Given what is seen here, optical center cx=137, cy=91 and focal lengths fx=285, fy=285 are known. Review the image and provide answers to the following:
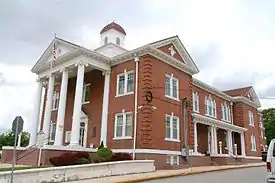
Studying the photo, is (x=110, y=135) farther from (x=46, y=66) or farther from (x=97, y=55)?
(x=46, y=66)

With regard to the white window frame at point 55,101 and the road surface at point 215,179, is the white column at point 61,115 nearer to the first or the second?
the white window frame at point 55,101

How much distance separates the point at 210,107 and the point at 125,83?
48.9 feet

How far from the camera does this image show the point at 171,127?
75.5 feet

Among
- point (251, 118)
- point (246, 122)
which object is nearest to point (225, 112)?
point (246, 122)

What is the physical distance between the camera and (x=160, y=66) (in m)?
23.2

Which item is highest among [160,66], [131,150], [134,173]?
[160,66]

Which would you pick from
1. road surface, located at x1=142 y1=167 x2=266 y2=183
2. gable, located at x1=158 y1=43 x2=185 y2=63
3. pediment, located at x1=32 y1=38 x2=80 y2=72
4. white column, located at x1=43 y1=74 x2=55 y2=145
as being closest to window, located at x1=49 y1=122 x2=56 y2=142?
white column, located at x1=43 y1=74 x2=55 y2=145

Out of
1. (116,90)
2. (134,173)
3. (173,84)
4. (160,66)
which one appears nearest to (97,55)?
(116,90)

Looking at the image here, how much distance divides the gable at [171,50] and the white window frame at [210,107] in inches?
368

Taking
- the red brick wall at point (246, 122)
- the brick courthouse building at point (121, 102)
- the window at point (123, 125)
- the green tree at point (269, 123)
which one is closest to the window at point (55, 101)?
the brick courthouse building at point (121, 102)

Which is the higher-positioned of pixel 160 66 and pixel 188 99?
pixel 160 66

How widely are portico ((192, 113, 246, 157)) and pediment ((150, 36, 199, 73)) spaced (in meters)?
5.18

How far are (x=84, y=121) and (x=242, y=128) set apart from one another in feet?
68.3

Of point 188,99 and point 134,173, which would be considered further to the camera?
point 188,99
